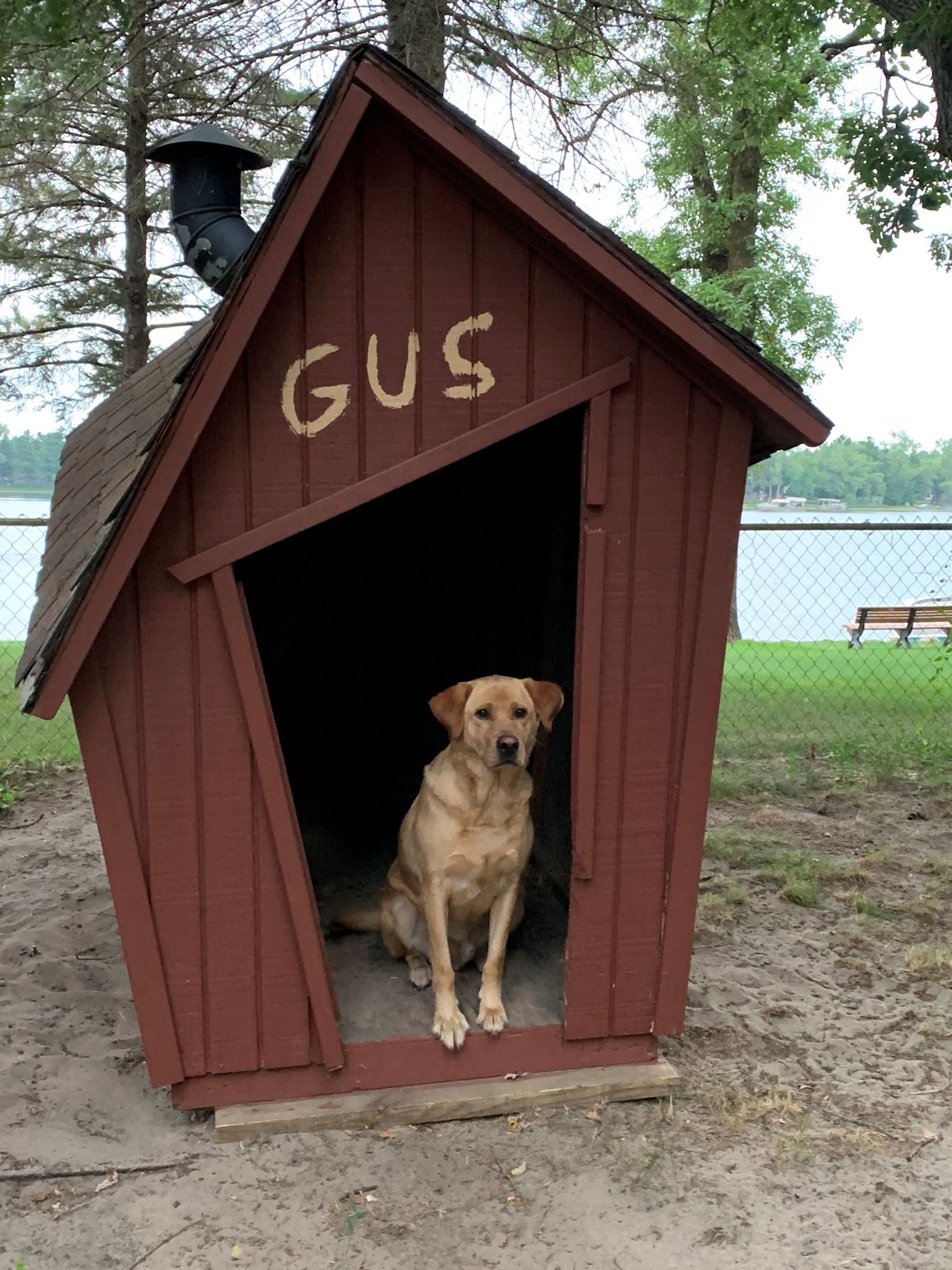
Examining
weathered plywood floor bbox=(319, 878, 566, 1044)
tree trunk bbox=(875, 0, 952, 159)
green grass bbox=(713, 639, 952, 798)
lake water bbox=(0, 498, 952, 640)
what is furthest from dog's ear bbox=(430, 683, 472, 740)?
lake water bbox=(0, 498, 952, 640)

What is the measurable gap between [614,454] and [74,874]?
424 centimetres

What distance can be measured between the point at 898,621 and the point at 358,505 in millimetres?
11819

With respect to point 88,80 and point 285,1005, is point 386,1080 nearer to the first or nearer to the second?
point 285,1005

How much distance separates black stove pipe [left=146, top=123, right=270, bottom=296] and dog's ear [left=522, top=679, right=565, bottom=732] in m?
2.62

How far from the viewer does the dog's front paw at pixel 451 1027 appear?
371 cm

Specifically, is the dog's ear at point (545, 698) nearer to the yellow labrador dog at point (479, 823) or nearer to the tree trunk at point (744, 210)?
the yellow labrador dog at point (479, 823)

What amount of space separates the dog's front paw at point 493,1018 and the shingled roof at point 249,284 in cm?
187

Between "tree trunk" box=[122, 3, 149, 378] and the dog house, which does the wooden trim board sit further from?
"tree trunk" box=[122, 3, 149, 378]

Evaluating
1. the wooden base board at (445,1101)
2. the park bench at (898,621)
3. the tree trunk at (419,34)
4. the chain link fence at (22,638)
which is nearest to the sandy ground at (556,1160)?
the wooden base board at (445,1101)

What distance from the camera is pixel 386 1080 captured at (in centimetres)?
370

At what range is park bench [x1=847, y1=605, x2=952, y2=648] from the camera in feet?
43.2

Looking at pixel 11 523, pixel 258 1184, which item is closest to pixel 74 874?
pixel 11 523

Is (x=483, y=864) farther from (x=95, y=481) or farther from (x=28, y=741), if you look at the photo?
(x=28, y=741)

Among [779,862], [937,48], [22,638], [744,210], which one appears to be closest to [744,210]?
[744,210]
